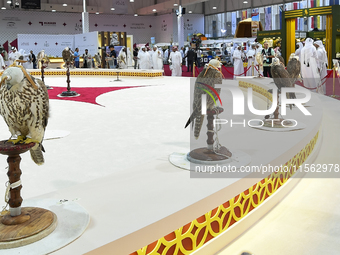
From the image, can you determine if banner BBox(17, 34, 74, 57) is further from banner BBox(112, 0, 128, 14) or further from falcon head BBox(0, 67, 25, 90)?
falcon head BBox(0, 67, 25, 90)

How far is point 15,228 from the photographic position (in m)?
1.62

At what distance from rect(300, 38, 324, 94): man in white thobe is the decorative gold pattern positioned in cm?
823

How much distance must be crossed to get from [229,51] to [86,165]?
21.1m

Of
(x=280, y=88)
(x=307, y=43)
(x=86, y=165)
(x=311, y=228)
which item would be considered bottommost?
(x=311, y=228)

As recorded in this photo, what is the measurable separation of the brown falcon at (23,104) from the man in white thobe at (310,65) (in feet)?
31.5

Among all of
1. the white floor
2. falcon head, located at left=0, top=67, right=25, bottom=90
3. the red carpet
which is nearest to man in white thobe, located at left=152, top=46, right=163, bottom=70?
the red carpet

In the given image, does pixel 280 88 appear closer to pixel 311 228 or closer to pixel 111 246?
pixel 311 228

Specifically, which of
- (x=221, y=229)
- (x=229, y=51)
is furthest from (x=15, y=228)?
(x=229, y=51)

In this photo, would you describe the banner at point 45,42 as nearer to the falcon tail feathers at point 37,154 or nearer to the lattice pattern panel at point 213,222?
the lattice pattern panel at point 213,222

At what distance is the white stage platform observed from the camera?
174 cm

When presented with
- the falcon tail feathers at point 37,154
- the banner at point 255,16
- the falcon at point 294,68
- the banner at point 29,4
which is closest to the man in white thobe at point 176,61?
the falcon at point 294,68

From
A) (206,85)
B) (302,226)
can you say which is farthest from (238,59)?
(302,226)

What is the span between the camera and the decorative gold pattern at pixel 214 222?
Answer: 1.86 metres

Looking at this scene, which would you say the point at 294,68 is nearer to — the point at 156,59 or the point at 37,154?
the point at 37,154
